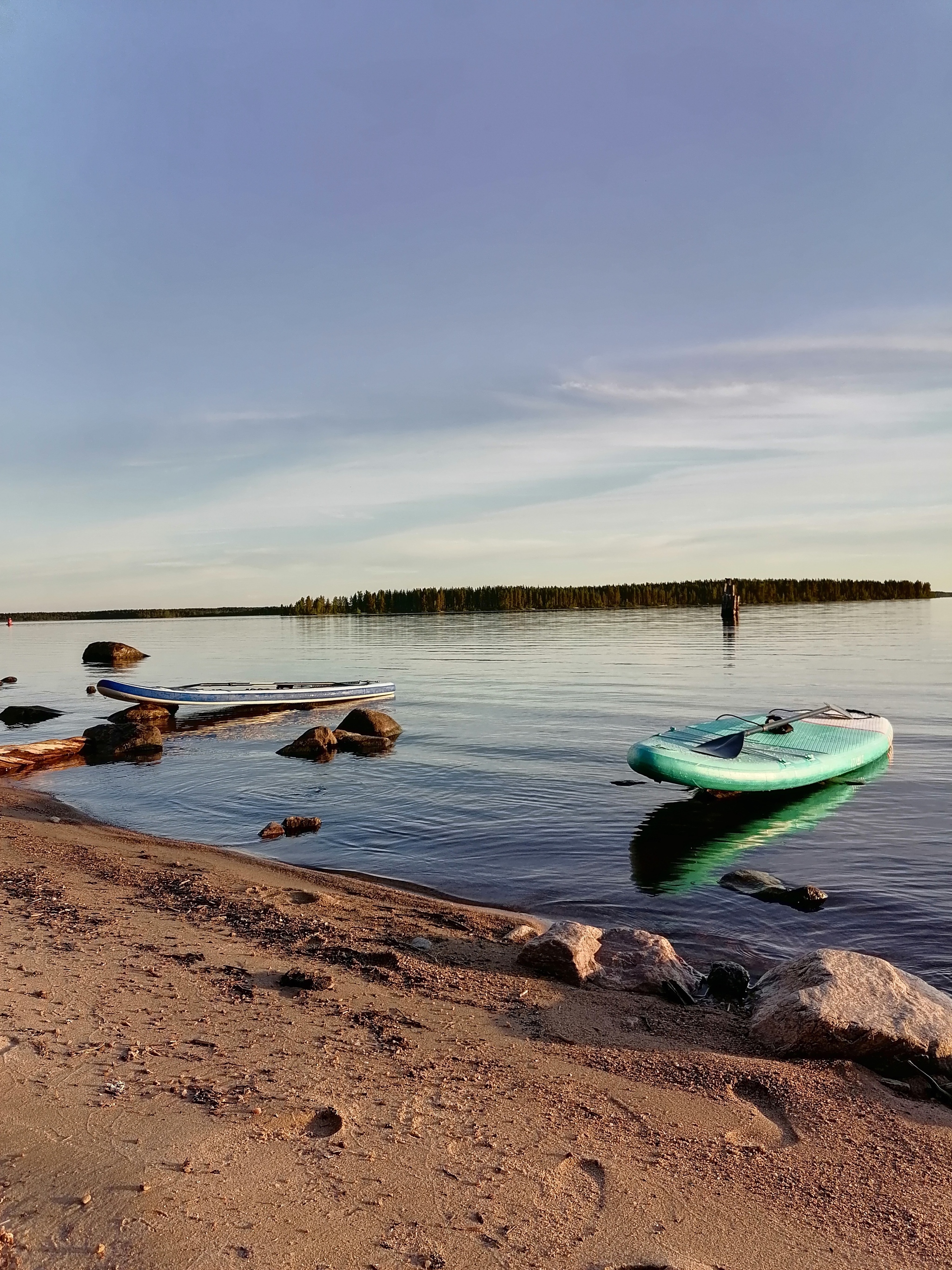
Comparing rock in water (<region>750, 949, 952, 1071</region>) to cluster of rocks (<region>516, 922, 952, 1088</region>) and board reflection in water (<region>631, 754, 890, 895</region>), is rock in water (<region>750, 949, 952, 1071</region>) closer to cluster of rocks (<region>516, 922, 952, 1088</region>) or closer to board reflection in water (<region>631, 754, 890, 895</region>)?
cluster of rocks (<region>516, 922, 952, 1088</region>)

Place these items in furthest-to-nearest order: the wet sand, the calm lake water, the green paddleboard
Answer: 1. the green paddleboard
2. the calm lake water
3. the wet sand

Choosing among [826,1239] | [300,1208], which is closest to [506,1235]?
[300,1208]

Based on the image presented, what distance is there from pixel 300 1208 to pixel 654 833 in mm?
10868

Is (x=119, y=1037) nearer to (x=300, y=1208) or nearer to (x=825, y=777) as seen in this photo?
(x=300, y=1208)

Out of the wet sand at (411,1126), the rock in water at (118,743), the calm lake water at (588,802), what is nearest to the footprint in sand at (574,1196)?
the wet sand at (411,1126)

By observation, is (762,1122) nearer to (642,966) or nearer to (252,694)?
(642,966)

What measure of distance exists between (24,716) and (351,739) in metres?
13.2

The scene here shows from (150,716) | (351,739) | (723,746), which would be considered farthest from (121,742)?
(723,746)

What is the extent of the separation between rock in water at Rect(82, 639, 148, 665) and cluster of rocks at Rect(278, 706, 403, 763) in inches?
1282

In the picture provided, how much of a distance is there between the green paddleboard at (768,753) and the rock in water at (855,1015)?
26.9 ft

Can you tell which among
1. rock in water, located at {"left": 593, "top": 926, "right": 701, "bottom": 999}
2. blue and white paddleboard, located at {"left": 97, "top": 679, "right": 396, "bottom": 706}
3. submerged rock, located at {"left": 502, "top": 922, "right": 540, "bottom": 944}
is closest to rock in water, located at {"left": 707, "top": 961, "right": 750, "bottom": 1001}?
rock in water, located at {"left": 593, "top": 926, "right": 701, "bottom": 999}

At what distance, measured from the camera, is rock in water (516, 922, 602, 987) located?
24.6 ft

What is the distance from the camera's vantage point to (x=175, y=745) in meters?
24.4

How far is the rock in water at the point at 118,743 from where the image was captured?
21.8m
